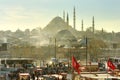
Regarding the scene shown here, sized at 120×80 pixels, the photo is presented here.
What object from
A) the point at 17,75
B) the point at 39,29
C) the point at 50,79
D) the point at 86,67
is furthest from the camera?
the point at 39,29

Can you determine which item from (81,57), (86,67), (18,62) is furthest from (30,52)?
(86,67)

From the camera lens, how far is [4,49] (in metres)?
56.0

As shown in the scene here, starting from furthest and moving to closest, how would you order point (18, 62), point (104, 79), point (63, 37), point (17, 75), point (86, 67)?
point (63, 37) < point (18, 62) < point (86, 67) < point (17, 75) < point (104, 79)

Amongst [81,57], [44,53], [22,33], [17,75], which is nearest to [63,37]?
[44,53]

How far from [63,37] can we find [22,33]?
56588mm

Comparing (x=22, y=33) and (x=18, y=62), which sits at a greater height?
(x=22, y=33)

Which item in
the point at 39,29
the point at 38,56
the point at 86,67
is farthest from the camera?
the point at 39,29

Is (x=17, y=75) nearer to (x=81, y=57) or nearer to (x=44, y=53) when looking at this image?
(x=81, y=57)

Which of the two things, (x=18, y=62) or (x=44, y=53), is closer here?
(x=18, y=62)

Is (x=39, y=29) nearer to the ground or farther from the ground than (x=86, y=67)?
farther from the ground

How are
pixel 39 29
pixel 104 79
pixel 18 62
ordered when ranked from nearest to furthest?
pixel 104 79 → pixel 18 62 → pixel 39 29

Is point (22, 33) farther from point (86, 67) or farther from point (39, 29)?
point (86, 67)

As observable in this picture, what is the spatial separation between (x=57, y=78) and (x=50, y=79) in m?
0.42

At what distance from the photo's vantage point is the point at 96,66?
3014 cm
